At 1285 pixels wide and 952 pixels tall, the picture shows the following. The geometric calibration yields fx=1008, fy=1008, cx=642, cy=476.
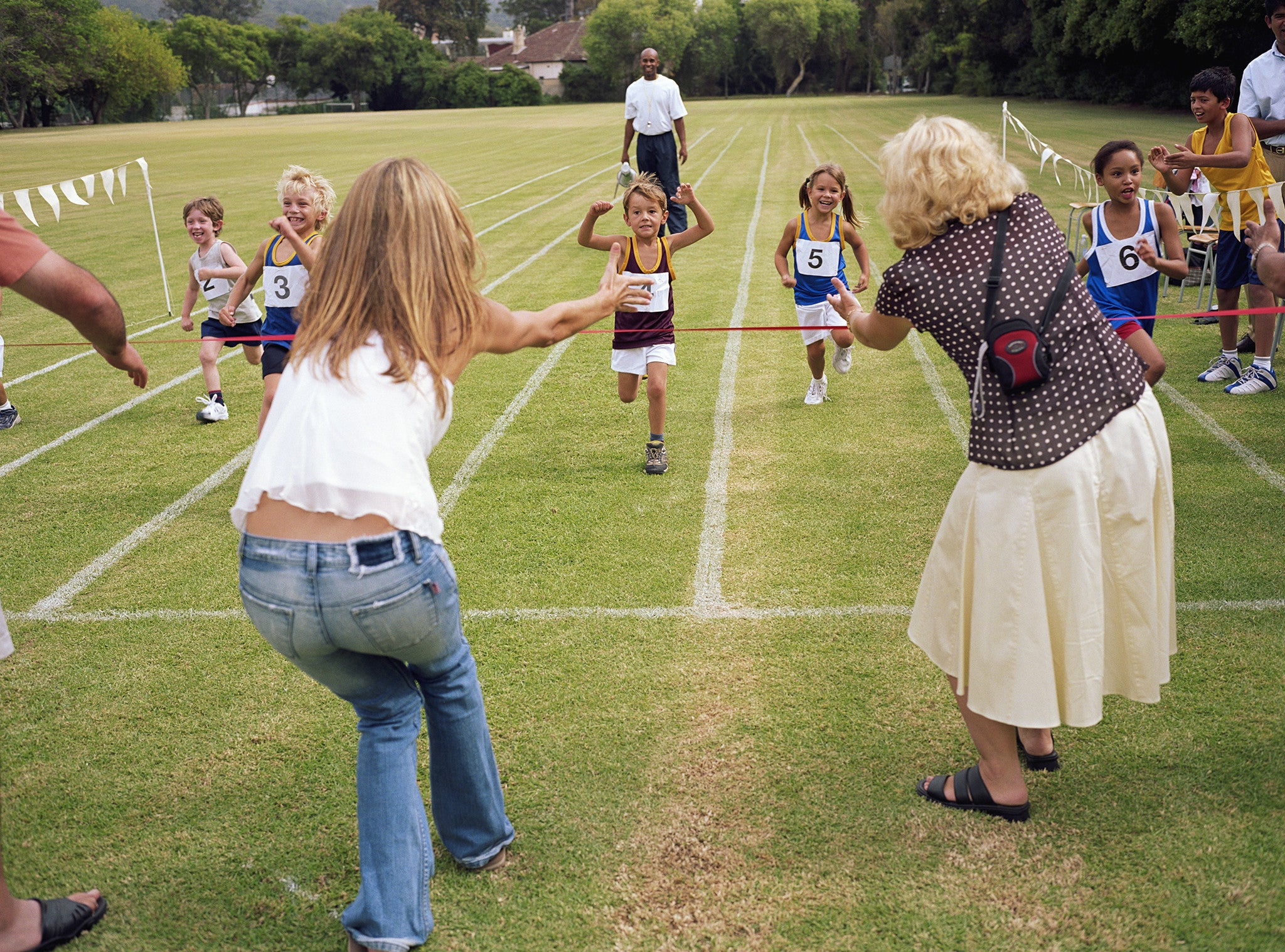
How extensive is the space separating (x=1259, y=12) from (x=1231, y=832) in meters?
38.2

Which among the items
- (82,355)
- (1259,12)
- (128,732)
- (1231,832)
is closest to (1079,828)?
(1231,832)

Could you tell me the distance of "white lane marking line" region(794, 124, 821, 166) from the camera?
28312mm

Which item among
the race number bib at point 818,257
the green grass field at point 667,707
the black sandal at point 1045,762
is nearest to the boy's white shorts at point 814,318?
the race number bib at point 818,257

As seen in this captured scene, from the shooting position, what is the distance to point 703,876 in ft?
10.4

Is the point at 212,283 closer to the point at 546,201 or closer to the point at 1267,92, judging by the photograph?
the point at 1267,92

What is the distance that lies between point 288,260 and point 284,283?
16 centimetres

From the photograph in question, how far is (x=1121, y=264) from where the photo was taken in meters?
6.61

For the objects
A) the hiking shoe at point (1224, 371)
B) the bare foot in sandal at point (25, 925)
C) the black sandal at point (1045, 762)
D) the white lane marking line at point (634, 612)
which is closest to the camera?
the bare foot in sandal at point (25, 925)

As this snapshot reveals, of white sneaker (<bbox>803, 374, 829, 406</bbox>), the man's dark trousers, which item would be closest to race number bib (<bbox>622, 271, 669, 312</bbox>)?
→ white sneaker (<bbox>803, 374, 829, 406</bbox>)

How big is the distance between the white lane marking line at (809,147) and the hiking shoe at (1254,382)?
1998cm

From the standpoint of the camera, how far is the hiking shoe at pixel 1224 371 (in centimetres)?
828

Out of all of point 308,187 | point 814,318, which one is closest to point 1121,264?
point 814,318

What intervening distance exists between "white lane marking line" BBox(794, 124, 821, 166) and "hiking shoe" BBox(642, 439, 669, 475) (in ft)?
71.1

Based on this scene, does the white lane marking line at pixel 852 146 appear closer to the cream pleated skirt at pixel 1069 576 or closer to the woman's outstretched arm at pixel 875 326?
the woman's outstretched arm at pixel 875 326
